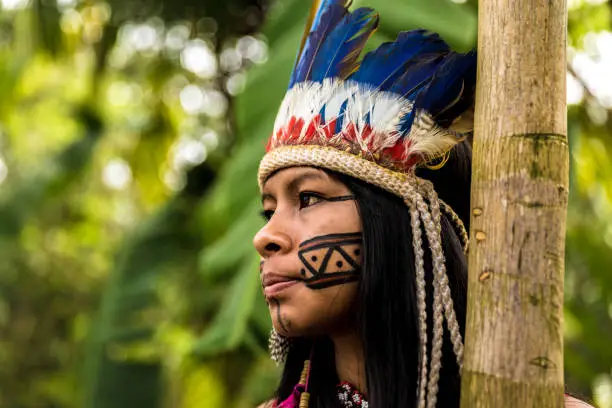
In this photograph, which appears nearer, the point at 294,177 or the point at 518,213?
the point at 518,213

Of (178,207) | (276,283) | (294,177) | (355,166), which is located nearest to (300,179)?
(294,177)

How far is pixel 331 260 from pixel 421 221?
0.21m

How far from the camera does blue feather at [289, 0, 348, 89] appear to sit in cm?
192

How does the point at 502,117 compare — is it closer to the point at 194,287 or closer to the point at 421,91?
the point at 421,91

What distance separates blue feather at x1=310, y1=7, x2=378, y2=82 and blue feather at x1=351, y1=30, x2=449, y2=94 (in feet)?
0.12

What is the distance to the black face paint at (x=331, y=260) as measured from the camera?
1747mm

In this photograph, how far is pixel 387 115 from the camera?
183 centimetres

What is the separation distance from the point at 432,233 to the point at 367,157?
21 cm

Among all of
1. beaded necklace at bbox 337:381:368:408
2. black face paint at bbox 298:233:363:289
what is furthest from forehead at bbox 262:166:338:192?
beaded necklace at bbox 337:381:368:408

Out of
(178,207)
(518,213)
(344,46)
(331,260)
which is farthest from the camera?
(178,207)

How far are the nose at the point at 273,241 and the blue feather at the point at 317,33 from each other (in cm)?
36

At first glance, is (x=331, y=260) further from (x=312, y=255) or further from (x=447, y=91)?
(x=447, y=91)

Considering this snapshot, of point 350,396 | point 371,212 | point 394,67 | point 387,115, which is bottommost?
point 350,396

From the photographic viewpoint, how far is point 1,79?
5758 millimetres
